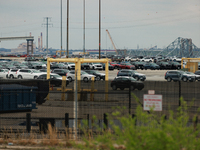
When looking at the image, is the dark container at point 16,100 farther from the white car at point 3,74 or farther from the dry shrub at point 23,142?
the white car at point 3,74

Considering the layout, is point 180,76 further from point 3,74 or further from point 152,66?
point 152,66

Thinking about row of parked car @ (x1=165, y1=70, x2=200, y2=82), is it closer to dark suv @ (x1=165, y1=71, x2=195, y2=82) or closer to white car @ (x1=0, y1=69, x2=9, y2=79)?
Answer: dark suv @ (x1=165, y1=71, x2=195, y2=82)

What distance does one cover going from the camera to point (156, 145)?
5.70m

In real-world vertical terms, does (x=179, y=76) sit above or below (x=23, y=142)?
above

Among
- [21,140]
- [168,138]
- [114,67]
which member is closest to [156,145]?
[168,138]

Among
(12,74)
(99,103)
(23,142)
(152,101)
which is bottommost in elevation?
(23,142)

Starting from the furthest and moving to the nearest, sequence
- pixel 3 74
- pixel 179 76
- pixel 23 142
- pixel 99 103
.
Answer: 1. pixel 3 74
2. pixel 179 76
3. pixel 99 103
4. pixel 23 142

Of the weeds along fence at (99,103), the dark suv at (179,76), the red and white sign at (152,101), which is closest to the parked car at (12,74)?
the dark suv at (179,76)

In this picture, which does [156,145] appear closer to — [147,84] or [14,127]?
[147,84]

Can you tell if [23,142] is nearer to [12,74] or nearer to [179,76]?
[179,76]

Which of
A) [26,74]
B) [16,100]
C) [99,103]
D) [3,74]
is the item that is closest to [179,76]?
[26,74]

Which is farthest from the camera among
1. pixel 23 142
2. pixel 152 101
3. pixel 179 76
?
pixel 179 76

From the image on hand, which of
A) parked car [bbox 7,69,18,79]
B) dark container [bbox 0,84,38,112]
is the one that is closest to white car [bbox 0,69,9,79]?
parked car [bbox 7,69,18,79]

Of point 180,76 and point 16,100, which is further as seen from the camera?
point 180,76
